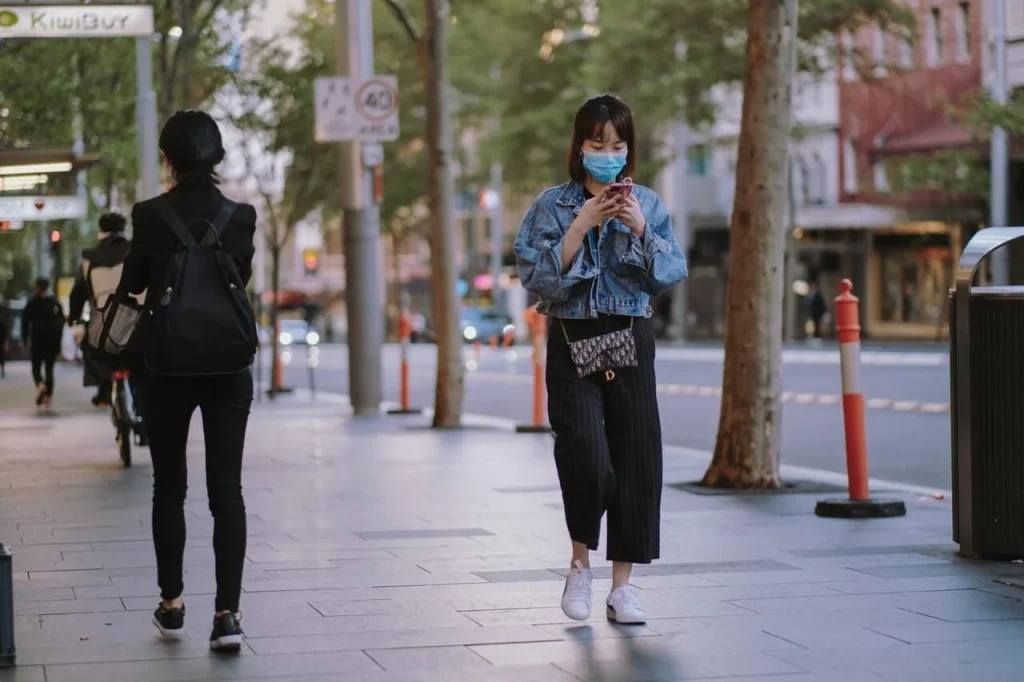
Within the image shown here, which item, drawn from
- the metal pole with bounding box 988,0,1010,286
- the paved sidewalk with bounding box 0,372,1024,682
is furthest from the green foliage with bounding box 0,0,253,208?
the metal pole with bounding box 988,0,1010,286

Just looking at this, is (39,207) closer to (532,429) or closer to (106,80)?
(532,429)

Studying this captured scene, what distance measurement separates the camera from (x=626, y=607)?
282 inches

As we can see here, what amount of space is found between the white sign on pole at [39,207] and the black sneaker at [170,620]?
8.44 m

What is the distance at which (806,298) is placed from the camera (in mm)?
60219

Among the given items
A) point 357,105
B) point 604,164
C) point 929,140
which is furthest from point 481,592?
point 929,140

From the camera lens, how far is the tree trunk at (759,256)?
41.7 ft

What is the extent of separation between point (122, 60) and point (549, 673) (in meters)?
34.1

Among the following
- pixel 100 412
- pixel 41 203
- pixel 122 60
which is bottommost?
pixel 100 412

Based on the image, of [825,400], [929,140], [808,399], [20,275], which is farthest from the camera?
[20,275]

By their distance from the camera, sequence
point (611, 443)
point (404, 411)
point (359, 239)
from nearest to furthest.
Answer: point (611, 443) < point (404, 411) < point (359, 239)

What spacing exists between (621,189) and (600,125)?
0.31 meters

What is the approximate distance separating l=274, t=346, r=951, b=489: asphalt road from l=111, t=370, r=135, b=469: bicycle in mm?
5245

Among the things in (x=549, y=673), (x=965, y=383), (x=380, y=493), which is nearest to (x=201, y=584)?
(x=549, y=673)

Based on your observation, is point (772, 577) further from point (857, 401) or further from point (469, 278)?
point (469, 278)
